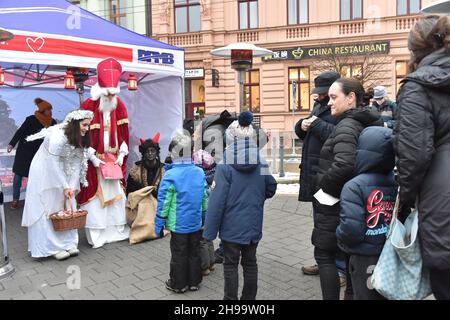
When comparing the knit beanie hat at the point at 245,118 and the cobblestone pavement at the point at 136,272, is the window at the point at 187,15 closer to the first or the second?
the cobblestone pavement at the point at 136,272

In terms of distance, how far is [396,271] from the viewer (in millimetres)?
2223

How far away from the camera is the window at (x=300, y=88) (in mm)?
20531

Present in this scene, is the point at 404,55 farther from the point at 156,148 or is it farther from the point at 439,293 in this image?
the point at 439,293

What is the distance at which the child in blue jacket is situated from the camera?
3.63m

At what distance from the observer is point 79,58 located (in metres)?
5.24

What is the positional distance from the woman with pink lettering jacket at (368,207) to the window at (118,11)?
2257 cm

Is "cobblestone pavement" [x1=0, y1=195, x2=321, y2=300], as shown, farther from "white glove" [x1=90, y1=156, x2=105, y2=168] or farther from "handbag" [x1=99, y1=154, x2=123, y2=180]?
"white glove" [x1=90, y1=156, x2=105, y2=168]

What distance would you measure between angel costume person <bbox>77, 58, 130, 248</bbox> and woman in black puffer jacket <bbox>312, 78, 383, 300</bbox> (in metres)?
3.09

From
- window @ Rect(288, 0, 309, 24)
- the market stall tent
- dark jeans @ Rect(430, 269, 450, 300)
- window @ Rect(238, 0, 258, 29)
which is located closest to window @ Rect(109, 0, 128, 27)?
window @ Rect(238, 0, 258, 29)

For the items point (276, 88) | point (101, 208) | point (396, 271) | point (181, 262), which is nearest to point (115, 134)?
point (101, 208)

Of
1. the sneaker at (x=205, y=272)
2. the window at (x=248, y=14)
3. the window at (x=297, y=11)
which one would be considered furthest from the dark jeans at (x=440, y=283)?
the window at (x=248, y=14)

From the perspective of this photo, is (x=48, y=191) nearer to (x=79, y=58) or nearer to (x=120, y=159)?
(x=120, y=159)

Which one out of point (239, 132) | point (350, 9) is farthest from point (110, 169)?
point (350, 9)

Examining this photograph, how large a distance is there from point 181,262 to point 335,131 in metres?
1.77
